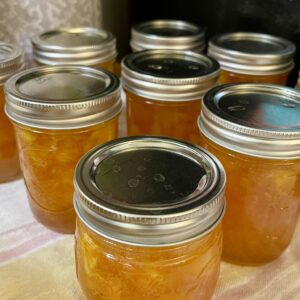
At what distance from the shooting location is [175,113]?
77 cm

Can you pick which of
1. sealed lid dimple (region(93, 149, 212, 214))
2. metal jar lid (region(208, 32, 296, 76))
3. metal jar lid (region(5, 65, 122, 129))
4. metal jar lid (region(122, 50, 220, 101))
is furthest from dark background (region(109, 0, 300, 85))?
sealed lid dimple (region(93, 149, 212, 214))

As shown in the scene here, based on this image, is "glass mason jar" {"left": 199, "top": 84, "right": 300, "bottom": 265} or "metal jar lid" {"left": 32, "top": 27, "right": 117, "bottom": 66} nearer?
"glass mason jar" {"left": 199, "top": 84, "right": 300, "bottom": 265}

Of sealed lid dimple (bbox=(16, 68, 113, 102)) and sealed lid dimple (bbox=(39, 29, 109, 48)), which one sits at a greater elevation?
sealed lid dimple (bbox=(16, 68, 113, 102))

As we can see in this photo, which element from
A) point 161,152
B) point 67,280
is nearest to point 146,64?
point 161,152

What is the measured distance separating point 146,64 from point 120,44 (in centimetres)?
51

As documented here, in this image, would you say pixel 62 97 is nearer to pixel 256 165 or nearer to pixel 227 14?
pixel 256 165

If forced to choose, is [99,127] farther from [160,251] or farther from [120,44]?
[120,44]

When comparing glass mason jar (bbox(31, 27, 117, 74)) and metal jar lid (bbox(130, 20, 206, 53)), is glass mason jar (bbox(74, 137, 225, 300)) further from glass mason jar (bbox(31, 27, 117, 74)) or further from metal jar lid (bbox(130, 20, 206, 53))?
metal jar lid (bbox(130, 20, 206, 53))

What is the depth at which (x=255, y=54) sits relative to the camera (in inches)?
33.9

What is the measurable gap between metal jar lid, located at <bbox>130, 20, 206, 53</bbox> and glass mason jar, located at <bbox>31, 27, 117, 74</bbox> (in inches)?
3.3

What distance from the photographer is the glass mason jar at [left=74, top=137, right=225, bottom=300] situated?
1.49 feet

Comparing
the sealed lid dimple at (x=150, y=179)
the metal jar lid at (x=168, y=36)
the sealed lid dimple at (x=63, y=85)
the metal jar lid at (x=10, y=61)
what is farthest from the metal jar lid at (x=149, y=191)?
the metal jar lid at (x=168, y=36)

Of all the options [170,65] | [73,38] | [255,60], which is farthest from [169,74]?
[73,38]

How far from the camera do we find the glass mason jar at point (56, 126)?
63cm
